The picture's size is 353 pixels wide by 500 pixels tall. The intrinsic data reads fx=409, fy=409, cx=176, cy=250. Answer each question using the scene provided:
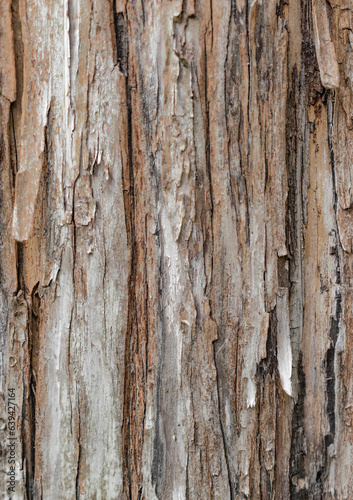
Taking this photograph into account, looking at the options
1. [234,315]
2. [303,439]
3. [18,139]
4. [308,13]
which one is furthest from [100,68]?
[303,439]

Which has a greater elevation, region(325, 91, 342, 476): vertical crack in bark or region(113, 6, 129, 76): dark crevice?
region(113, 6, 129, 76): dark crevice

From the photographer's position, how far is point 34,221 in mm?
1078

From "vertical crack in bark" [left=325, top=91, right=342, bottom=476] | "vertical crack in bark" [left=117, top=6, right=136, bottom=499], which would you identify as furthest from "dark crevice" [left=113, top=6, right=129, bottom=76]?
"vertical crack in bark" [left=325, top=91, right=342, bottom=476]

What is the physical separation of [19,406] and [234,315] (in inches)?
24.5

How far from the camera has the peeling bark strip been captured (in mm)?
1047


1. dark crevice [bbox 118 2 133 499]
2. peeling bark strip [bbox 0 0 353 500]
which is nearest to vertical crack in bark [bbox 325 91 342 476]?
peeling bark strip [bbox 0 0 353 500]

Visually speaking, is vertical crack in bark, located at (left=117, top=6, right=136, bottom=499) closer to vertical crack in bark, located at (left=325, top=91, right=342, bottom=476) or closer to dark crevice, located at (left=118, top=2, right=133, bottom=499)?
dark crevice, located at (left=118, top=2, right=133, bottom=499)

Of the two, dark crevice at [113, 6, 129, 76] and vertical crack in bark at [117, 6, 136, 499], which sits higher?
dark crevice at [113, 6, 129, 76]

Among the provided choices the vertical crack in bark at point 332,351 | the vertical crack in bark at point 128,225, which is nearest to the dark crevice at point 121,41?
the vertical crack in bark at point 128,225

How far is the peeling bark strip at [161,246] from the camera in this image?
3.43ft

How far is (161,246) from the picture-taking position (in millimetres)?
1063

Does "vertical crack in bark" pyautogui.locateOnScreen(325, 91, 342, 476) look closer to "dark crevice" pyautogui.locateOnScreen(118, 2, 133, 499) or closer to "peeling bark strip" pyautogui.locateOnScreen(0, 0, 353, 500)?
"peeling bark strip" pyautogui.locateOnScreen(0, 0, 353, 500)

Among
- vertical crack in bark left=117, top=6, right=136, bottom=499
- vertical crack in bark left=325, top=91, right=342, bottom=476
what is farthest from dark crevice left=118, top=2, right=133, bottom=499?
vertical crack in bark left=325, top=91, right=342, bottom=476

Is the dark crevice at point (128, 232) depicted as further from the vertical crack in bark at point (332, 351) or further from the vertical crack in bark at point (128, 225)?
the vertical crack in bark at point (332, 351)
